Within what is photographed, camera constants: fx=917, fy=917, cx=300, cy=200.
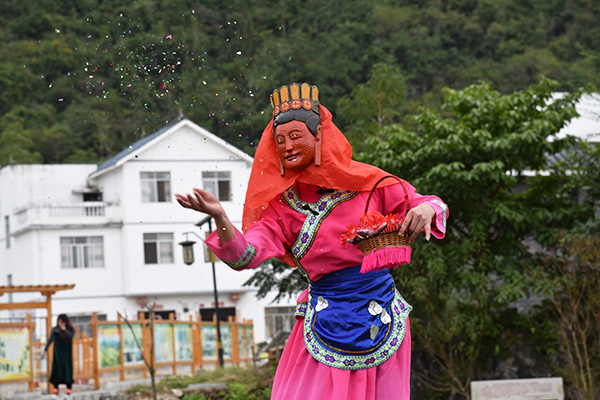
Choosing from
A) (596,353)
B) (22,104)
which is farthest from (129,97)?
(22,104)

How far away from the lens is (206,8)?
6574mm

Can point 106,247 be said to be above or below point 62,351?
above

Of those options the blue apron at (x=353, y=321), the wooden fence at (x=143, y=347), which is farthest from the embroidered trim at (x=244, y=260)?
the wooden fence at (x=143, y=347)

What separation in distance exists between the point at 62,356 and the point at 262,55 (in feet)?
18.3

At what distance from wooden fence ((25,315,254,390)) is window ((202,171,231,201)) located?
2893 millimetres

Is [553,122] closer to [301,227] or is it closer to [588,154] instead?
[588,154]

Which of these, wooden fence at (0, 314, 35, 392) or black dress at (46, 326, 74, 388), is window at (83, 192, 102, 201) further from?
black dress at (46, 326, 74, 388)

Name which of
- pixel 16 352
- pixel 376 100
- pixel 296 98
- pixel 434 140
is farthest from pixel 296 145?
pixel 376 100

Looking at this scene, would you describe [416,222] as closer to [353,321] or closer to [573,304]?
[353,321]

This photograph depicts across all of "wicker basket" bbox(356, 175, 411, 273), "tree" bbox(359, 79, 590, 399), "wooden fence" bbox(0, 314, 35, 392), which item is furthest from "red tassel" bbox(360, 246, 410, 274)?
"wooden fence" bbox(0, 314, 35, 392)

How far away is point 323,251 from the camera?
4105 mm

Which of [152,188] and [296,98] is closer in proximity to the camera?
[296,98]

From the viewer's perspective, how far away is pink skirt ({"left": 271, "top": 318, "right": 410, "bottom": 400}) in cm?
399

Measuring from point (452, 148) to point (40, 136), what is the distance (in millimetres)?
28939
